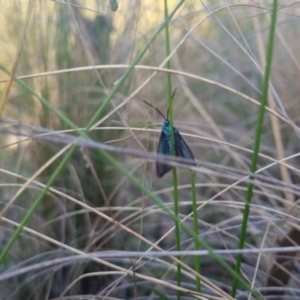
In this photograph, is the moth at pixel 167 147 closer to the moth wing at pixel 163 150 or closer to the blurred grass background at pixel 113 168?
the moth wing at pixel 163 150

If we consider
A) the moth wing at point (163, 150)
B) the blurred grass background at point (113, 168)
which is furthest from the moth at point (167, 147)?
the blurred grass background at point (113, 168)

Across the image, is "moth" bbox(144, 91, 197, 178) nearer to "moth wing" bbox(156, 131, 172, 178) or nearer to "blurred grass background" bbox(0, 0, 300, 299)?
"moth wing" bbox(156, 131, 172, 178)

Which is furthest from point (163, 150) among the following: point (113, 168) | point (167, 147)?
point (113, 168)

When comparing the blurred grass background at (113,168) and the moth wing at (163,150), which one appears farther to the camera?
the blurred grass background at (113,168)

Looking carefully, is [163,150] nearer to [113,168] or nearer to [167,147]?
[167,147]

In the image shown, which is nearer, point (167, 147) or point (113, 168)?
point (167, 147)

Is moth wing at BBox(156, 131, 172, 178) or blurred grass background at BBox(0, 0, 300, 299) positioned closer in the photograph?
moth wing at BBox(156, 131, 172, 178)

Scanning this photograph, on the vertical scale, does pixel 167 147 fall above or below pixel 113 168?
above

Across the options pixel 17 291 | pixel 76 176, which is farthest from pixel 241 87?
pixel 17 291

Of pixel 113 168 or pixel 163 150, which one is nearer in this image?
pixel 163 150

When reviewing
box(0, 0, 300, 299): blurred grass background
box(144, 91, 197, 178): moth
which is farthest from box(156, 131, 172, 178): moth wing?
box(0, 0, 300, 299): blurred grass background

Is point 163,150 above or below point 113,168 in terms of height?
above
